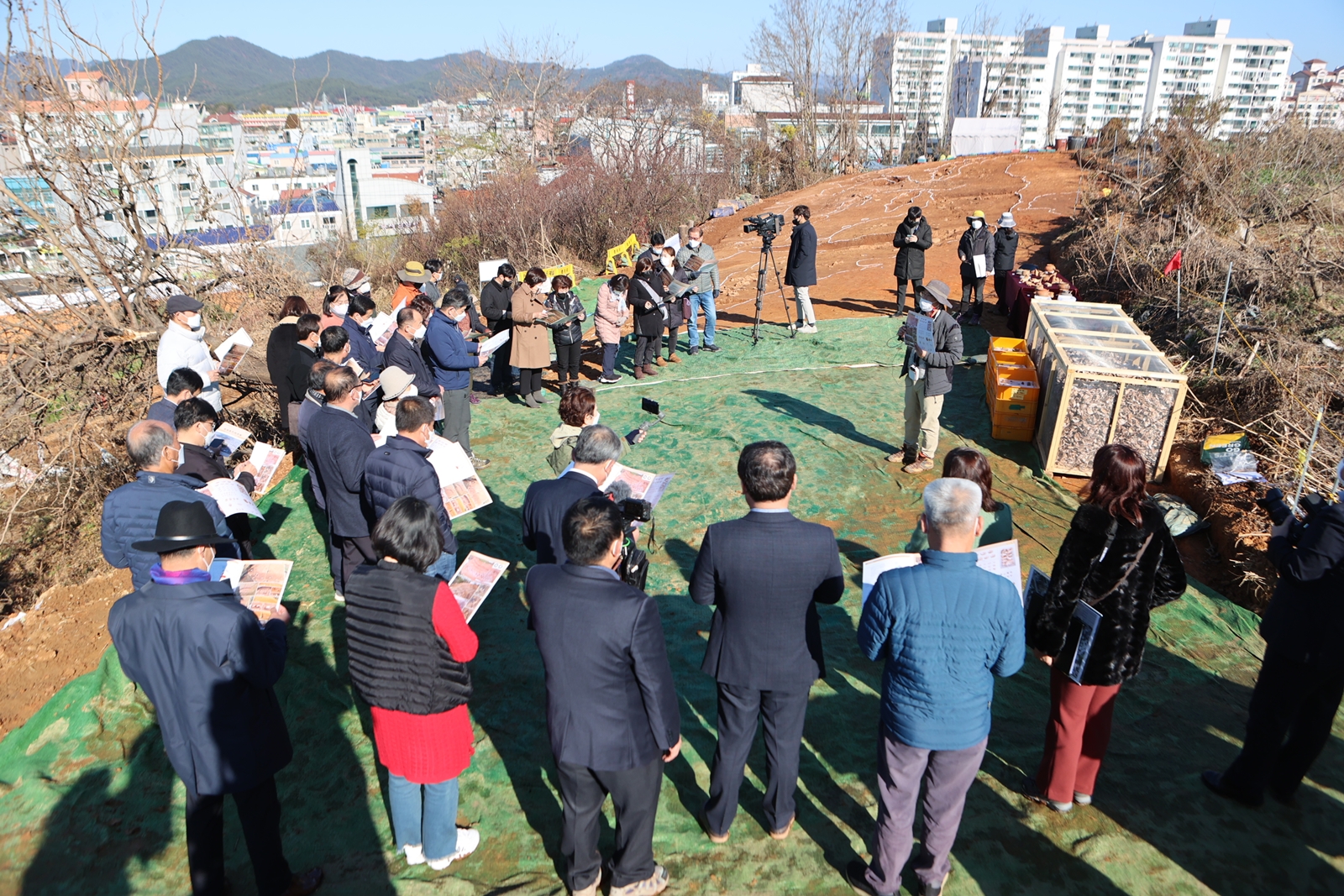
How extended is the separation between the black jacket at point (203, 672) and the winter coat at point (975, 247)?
33.4ft

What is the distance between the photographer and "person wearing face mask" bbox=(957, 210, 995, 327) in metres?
10.6

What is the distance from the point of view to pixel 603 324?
Answer: 8.70 metres

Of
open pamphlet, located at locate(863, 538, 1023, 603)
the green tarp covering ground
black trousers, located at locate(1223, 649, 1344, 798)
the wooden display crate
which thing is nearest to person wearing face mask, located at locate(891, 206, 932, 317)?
the wooden display crate

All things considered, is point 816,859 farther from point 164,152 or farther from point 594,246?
point 594,246

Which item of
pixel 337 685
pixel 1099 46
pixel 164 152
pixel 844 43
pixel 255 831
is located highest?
pixel 1099 46

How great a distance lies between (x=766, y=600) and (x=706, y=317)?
7595mm

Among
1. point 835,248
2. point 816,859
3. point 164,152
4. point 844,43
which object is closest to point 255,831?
point 816,859

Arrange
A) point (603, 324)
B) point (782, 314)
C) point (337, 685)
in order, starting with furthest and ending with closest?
point (782, 314)
point (603, 324)
point (337, 685)

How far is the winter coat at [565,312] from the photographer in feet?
27.5

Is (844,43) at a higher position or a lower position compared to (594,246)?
higher

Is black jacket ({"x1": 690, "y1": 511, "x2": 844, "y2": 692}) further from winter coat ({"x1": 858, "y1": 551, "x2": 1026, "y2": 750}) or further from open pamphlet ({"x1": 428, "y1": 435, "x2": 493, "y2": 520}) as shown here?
open pamphlet ({"x1": 428, "y1": 435, "x2": 493, "y2": 520})

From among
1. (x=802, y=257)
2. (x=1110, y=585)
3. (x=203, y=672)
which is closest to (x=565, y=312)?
(x=802, y=257)

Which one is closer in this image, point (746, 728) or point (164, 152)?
point (746, 728)

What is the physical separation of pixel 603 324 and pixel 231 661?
6417 mm
